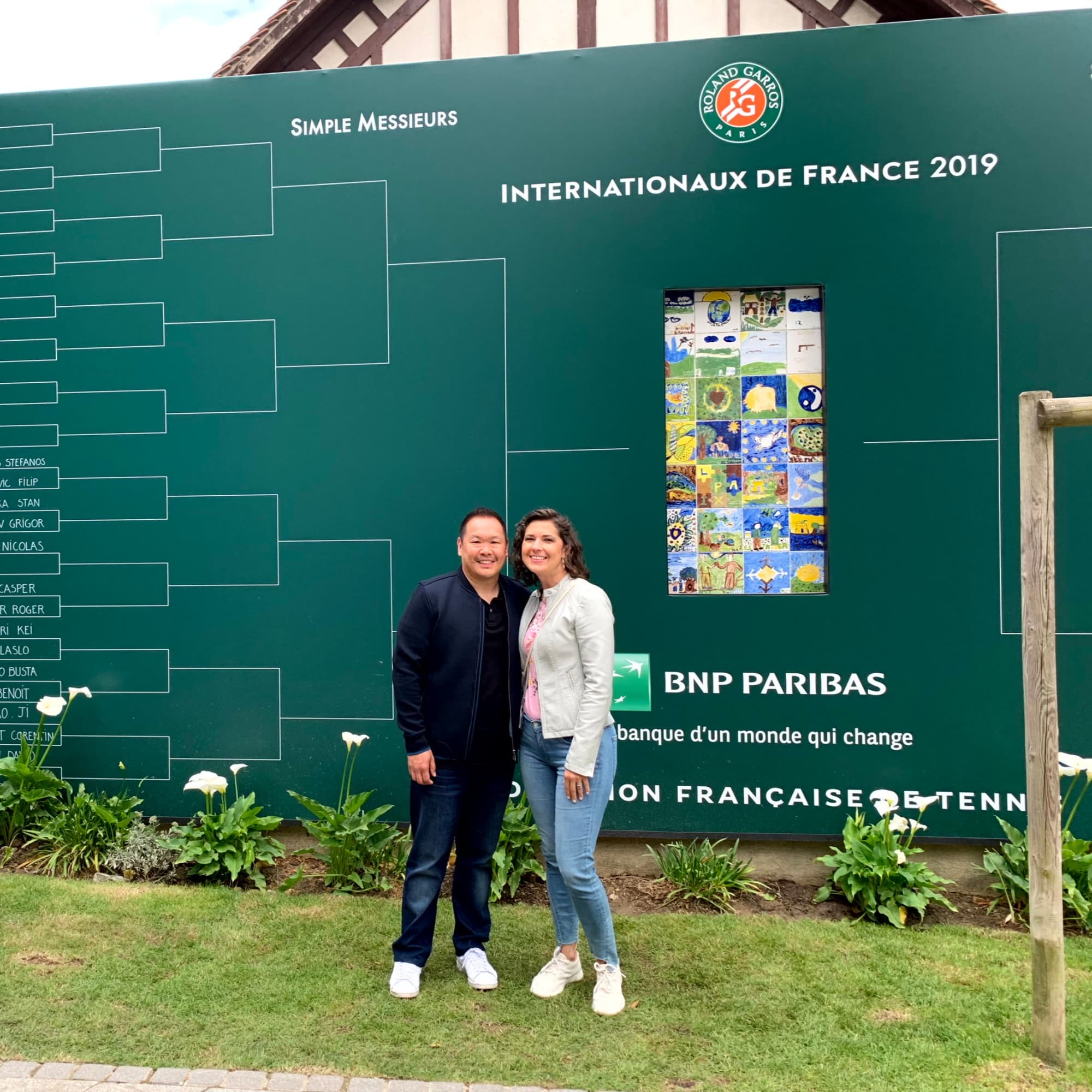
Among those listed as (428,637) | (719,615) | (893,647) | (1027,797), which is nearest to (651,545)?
(719,615)

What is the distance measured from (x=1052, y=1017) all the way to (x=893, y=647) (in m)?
1.93

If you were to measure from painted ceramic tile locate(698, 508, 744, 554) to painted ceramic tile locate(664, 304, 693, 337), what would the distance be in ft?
3.22

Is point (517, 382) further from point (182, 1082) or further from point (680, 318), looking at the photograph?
point (182, 1082)

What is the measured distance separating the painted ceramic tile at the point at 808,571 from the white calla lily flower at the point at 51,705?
402 centimetres

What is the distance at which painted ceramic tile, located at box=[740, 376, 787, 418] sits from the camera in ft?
15.5

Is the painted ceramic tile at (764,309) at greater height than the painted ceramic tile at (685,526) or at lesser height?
greater

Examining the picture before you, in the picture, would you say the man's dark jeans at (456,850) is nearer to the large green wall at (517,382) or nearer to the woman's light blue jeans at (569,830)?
the woman's light blue jeans at (569,830)

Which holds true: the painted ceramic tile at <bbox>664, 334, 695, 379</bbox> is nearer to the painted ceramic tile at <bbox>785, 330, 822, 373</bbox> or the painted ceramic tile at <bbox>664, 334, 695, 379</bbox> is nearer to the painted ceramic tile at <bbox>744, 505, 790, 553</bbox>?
the painted ceramic tile at <bbox>785, 330, 822, 373</bbox>

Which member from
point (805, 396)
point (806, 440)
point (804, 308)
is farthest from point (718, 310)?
point (806, 440)

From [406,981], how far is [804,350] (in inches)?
141

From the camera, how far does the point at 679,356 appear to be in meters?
4.77

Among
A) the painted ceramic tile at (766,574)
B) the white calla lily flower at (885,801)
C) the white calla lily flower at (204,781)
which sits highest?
the painted ceramic tile at (766,574)

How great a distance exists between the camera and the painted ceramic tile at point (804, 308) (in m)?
4.66

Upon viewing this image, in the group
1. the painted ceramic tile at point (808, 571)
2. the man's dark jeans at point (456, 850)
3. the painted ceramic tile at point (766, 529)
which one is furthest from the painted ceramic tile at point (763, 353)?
the man's dark jeans at point (456, 850)
